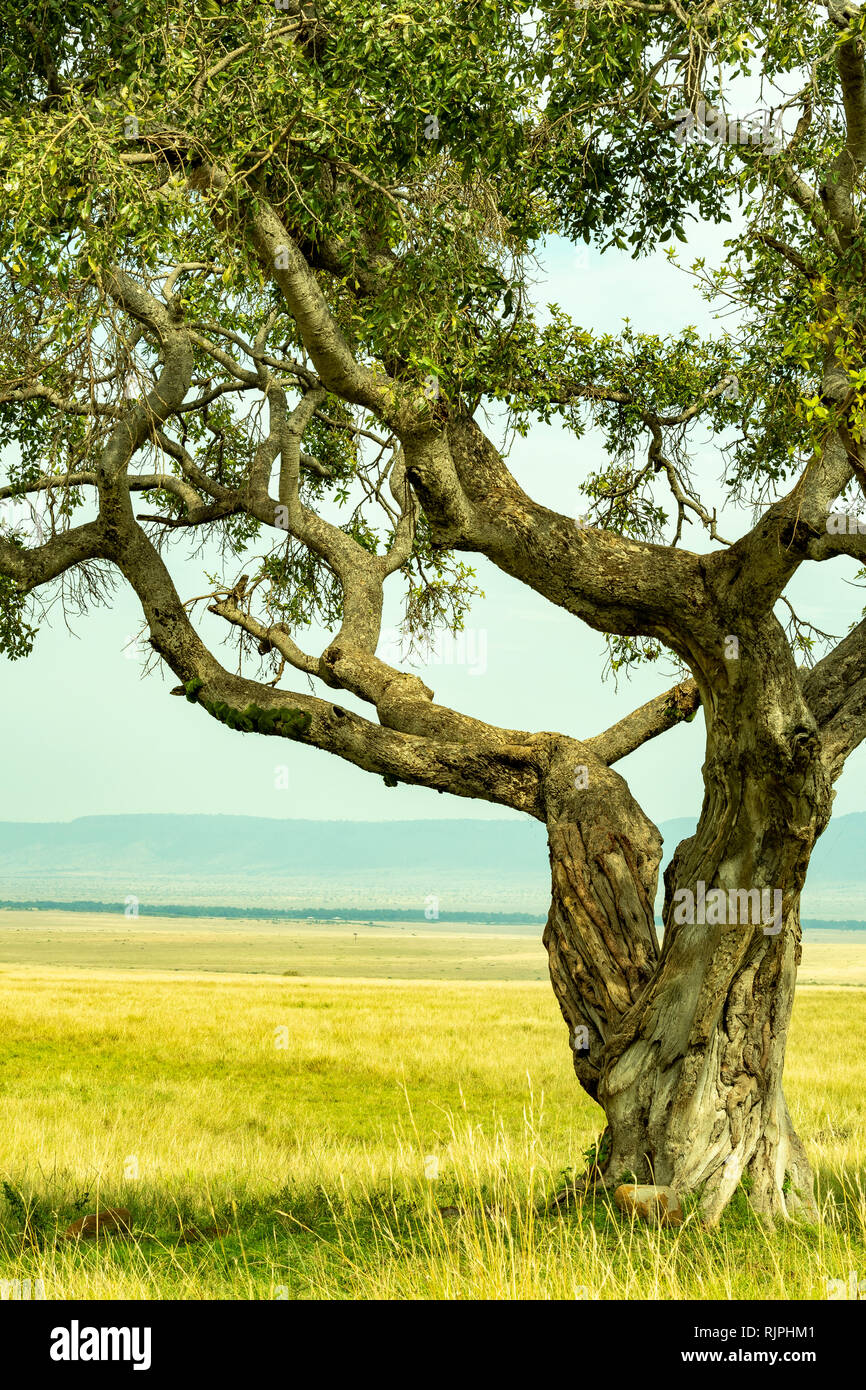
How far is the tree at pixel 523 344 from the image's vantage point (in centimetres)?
752

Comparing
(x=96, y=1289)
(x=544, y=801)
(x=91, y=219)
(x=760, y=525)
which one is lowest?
(x=96, y=1289)

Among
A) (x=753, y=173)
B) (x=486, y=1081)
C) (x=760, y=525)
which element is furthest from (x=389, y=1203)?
(x=486, y=1081)

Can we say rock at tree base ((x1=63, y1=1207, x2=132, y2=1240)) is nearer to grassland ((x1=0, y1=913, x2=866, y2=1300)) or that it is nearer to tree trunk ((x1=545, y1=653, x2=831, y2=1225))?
grassland ((x1=0, y1=913, x2=866, y2=1300))

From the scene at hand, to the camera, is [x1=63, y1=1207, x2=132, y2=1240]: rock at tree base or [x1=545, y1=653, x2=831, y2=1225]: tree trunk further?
[x1=63, y1=1207, x2=132, y2=1240]: rock at tree base

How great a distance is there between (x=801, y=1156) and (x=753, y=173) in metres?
7.76

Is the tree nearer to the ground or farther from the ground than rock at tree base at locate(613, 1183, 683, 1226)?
farther from the ground

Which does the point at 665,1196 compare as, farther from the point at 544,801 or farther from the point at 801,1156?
the point at 544,801

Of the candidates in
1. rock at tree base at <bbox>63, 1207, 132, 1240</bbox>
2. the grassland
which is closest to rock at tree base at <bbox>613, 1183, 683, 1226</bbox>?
the grassland

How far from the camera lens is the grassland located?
6.97m

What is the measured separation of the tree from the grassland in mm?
1449

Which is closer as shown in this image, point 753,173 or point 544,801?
point 753,173

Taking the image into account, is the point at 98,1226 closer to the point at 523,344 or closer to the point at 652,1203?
the point at 652,1203

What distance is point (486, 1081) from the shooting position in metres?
22.3

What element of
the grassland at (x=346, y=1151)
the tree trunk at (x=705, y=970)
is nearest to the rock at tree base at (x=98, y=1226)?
the grassland at (x=346, y=1151)
